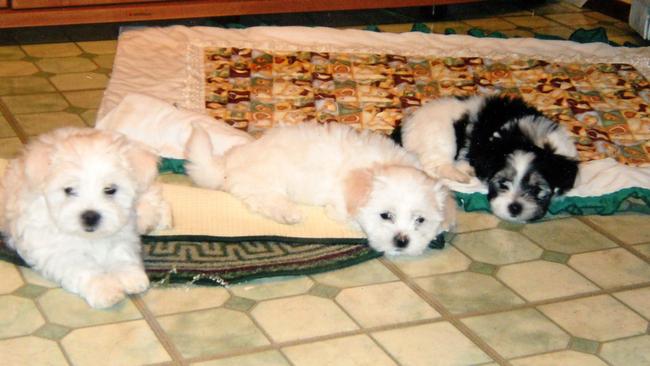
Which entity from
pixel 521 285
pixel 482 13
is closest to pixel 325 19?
pixel 482 13

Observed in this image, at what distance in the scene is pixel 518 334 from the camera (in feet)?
10.1

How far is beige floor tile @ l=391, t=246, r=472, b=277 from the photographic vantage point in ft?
11.3

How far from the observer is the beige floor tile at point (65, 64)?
5117 millimetres

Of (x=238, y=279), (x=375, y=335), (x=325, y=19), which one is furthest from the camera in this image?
(x=325, y=19)

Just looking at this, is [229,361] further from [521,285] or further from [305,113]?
[305,113]

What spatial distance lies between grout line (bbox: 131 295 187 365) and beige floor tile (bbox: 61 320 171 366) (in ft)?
0.05

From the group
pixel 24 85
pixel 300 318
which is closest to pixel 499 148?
pixel 300 318

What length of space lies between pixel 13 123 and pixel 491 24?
10.8 feet

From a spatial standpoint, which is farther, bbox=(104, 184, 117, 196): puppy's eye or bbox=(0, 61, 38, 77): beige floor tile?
bbox=(0, 61, 38, 77): beige floor tile

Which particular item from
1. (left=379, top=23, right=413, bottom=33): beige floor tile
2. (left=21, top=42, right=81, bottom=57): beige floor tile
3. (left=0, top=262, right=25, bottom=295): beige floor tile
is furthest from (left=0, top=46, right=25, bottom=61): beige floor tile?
(left=0, top=262, right=25, bottom=295): beige floor tile

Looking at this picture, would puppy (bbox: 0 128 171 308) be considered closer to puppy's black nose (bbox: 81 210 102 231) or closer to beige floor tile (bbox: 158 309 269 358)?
puppy's black nose (bbox: 81 210 102 231)

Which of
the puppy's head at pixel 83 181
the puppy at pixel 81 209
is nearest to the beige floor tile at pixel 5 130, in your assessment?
the puppy at pixel 81 209

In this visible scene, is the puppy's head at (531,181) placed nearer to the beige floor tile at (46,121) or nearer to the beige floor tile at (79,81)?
the beige floor tile at (46,121)

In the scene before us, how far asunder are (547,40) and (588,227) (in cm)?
219
